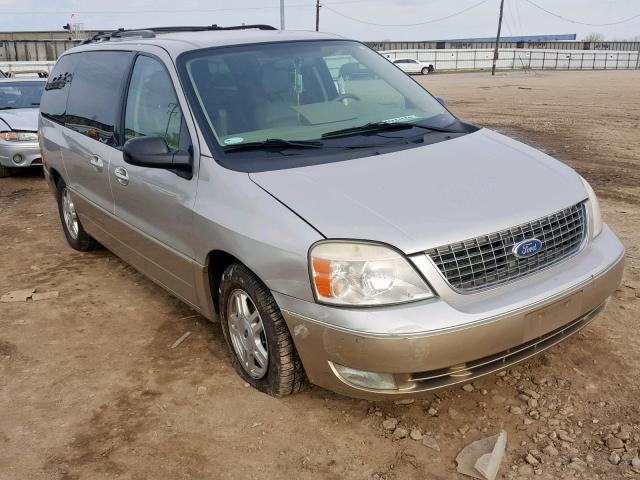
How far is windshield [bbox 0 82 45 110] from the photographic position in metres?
10.6

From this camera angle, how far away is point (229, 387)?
11.5ft

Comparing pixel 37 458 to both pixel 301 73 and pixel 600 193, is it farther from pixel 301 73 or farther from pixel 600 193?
pixel 600 193

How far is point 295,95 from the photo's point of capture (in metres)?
3.83

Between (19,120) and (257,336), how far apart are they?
7.81m

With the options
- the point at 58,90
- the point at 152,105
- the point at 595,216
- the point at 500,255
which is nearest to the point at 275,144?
the point at 152,105

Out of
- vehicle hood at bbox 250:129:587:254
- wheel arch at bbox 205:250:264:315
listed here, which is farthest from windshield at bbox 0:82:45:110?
vehicle hood at bbox 250:129:587:254

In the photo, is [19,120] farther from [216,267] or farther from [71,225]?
[216,267]

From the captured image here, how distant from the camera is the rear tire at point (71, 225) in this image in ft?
19.2

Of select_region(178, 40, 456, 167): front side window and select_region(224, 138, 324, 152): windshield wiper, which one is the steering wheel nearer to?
select_region(178, 40, 456, 167): front side window

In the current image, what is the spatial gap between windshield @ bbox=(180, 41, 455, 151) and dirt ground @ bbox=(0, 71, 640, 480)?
1.42 meters

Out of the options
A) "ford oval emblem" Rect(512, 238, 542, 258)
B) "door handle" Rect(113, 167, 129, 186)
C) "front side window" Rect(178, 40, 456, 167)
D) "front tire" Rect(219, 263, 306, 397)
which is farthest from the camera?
"door handle" Rect(113, 167, 129, 186)

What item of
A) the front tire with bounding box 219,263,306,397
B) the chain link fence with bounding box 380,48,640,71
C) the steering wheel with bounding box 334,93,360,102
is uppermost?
the steering wheel with bounding box 334,93,360,102

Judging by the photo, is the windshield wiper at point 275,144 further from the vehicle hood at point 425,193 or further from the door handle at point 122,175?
the door handle at point 122,175

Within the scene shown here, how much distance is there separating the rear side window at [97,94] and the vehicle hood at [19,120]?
175 inches
